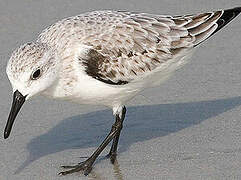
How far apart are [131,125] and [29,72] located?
74.1 inches

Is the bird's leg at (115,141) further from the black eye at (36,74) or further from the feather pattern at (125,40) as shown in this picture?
the black eye at (36,74)

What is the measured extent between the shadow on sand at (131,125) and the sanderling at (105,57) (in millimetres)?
353

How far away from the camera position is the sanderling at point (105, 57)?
6.50m

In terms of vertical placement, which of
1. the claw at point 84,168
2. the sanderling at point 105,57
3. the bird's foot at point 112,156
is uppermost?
the sanderling at point 105,57

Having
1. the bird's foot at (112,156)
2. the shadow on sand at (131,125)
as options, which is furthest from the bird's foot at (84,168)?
the shadow on sand at (131,125)

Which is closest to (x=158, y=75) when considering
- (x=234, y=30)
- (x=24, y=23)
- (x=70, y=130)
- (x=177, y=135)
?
(x=177, y=135)

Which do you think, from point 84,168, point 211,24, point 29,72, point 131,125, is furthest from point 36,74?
point 211,24

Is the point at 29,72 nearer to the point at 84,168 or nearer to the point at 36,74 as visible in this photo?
the point at 36,74

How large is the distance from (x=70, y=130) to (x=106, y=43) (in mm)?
1214

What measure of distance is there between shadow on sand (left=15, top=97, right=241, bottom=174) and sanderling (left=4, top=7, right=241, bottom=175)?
1.16ft

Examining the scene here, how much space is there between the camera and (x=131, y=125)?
311 inches

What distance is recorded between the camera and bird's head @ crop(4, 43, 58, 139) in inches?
249

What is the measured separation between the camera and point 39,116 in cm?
793

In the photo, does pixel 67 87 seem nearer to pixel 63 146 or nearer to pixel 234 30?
pixel 63 146
